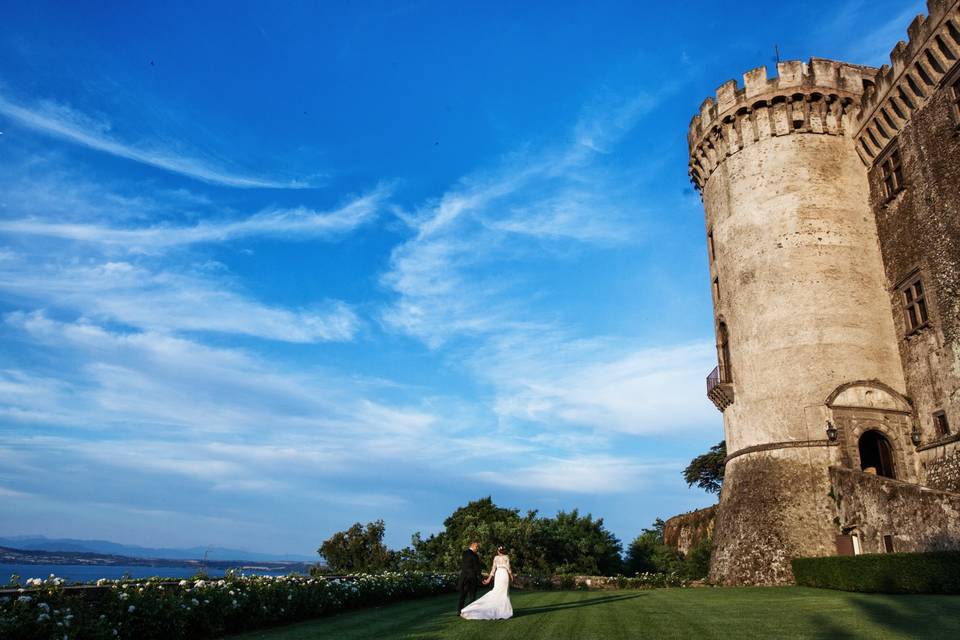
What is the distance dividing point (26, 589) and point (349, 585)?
31.9 ft

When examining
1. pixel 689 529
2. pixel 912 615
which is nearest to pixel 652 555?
pixel 689 529

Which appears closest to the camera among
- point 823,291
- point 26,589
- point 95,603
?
point 26,589

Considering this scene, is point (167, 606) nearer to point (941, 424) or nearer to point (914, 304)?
point (941, 424)

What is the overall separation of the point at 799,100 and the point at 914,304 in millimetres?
9925

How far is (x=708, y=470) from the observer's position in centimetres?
5038

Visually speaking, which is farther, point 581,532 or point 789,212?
point 581,532

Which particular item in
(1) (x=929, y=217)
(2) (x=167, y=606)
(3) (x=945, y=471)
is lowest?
(2) (x=167, y=606)

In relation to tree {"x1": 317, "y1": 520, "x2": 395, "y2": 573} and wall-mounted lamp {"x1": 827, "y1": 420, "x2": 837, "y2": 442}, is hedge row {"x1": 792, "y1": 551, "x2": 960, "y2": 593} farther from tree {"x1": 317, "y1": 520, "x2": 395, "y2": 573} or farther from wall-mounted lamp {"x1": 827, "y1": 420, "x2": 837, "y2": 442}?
tree {"x1": 317, "y1": 520, "x2": 395, "y2": 573}

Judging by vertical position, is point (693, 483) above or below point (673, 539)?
above

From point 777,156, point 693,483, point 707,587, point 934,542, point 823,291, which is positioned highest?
point 777,156

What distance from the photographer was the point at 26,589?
9883 mm

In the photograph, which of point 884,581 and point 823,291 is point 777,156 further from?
point 884,581

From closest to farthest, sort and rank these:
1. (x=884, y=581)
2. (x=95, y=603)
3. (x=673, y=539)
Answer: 1. (x=95, y=603)
2. (x=884, y=581)
3. (x=673, y=539)

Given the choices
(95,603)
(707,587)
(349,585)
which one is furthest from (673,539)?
(95,603)
